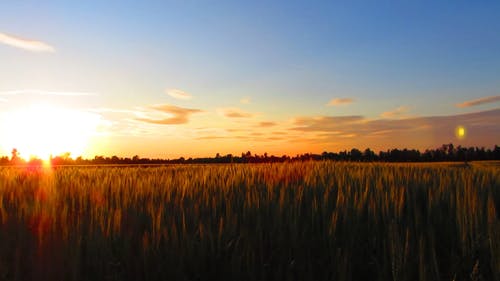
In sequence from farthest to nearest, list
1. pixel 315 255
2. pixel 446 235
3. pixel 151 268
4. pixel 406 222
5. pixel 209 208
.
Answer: pixel 209 208
pixel 406 222
pixel 446 235
pixel 315 255
pixel 151 268

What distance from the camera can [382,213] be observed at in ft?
8.46

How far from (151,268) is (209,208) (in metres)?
0.95

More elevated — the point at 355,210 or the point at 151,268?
the point at 355,210

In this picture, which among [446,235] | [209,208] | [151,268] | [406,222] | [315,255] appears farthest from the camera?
[209,208]

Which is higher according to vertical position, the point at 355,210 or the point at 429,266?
the point at 355,210

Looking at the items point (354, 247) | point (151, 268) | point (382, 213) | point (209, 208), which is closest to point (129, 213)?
point (209, 208)

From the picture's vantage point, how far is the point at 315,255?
2053 mm

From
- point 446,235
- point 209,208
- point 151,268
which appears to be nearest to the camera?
point 151,268

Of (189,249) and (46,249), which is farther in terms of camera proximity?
(46,249)

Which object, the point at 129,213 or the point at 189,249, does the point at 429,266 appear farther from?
the point at 129,213

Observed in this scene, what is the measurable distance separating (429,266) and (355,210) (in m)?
0.77

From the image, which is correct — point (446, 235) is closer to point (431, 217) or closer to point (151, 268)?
point (431, 217)

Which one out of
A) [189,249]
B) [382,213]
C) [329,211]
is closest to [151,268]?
[189,249]

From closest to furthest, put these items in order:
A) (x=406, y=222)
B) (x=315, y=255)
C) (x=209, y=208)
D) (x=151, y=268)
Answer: (x=151, y=268) → (x=315, y=255) → (x=406, y=222) → (x=209, y=208)
